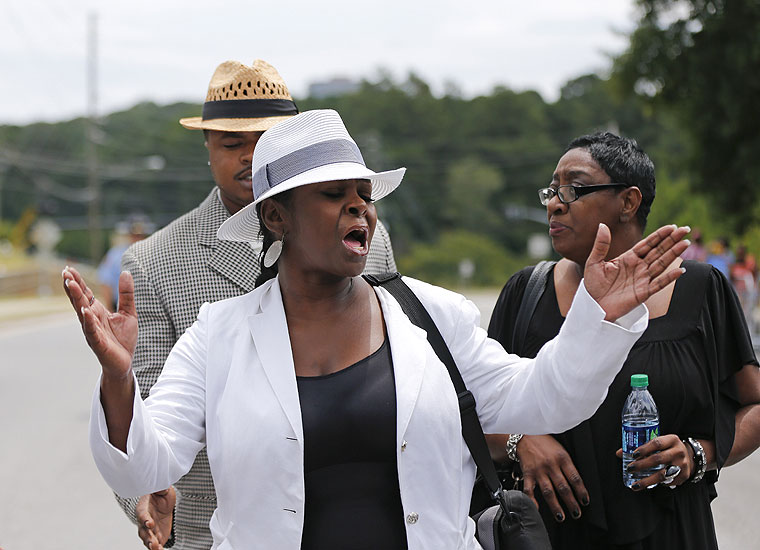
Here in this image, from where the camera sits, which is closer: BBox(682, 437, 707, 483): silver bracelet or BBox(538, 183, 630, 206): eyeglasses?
BBox(682, 437, 707, 483): silver bracelet

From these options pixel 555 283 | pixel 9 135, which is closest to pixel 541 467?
pixel 555 283

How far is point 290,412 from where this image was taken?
2678 millimetres

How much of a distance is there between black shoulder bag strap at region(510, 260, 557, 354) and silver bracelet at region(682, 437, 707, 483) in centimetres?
65

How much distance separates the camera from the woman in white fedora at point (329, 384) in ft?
8.59

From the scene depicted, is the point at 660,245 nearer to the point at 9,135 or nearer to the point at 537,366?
the point at 537,366

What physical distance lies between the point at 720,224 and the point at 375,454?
2510 cm

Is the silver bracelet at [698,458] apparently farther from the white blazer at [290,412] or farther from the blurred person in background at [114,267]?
the blurred person in background at [114,267]

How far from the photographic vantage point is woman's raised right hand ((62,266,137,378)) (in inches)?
97.3

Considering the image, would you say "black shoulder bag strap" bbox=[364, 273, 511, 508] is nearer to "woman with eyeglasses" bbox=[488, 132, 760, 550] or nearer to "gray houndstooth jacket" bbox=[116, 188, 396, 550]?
"woman with eyeglasses" bbox=[488, 132, 760, 550]

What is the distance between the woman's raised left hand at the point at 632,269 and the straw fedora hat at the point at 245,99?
1535 millimetres

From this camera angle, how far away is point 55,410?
41.5 ft

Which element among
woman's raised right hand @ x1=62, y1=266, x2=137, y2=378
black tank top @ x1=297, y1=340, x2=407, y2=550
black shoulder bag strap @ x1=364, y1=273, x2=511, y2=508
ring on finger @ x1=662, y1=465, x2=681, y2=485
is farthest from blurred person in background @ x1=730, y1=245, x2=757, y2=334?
woman's raised right hand @ x1=62, y1=266, x2=137, y2=378

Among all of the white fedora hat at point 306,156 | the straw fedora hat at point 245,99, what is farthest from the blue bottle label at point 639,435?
the straw fedora hat at point 245,99

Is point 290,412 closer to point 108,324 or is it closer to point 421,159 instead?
point 108,324
